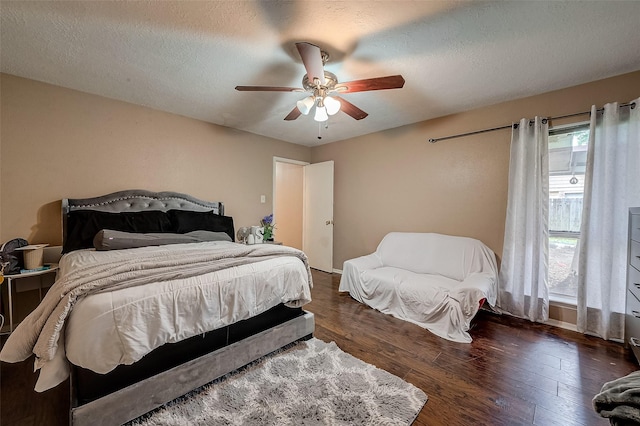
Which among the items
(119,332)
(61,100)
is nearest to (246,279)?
(119,332)

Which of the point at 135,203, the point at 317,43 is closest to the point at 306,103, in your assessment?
the point at 317,43

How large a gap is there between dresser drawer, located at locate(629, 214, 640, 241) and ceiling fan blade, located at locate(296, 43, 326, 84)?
2.70 meters

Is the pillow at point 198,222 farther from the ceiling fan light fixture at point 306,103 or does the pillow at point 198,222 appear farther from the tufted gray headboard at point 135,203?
the ceiling fan light fixture at point 306,103

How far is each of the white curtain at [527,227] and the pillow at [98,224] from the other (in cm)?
399

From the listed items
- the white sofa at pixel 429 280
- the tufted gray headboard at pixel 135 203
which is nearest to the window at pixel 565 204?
the white sofa at pixel 429 280

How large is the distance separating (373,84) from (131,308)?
7.17 feet

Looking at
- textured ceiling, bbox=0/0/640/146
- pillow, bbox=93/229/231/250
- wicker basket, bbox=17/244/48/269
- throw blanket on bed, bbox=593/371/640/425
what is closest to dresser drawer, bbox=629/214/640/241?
textured ceiling, bbox=0/0/640/146

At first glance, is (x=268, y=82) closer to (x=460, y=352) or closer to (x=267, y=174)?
(x=267, y=174)

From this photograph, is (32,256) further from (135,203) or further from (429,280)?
(429,280)

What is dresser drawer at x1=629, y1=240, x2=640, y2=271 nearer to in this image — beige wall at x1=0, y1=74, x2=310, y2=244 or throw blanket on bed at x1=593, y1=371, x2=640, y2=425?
throw blanket on bed at x1=593, y1=371, x2=640, y2=425

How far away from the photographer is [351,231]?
453 centimetres

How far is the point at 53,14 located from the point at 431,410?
349 centimetres

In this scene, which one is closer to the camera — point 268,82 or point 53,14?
point 53,14

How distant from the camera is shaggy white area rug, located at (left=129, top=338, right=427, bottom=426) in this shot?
1.43 metres
